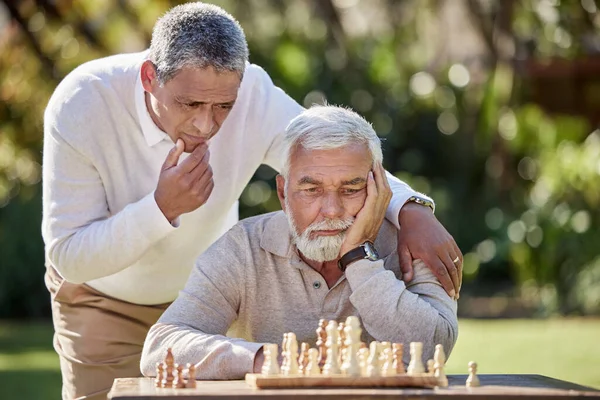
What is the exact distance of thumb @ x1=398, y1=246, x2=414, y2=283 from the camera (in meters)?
4.01

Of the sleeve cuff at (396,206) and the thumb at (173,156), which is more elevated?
the thumb at (173,156)

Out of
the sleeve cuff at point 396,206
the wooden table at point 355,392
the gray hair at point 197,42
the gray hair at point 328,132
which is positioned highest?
the gray hair at point 197,42

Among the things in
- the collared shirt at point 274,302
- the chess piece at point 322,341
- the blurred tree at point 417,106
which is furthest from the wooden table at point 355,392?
the blurred tree at point 417,106

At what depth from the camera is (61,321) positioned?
4.81 m

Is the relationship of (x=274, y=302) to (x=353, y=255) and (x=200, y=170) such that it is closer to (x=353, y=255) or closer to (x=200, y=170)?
(x=353, y=255)

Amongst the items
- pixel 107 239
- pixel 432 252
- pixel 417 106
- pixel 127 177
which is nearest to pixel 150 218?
pixel 107 239

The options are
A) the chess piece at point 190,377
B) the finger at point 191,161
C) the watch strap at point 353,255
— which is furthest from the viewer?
the finger at point 191,161

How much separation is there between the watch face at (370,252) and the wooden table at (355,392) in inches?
30.6

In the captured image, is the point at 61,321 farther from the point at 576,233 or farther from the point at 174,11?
the point at 576,233

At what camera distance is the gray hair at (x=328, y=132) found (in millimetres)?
3957

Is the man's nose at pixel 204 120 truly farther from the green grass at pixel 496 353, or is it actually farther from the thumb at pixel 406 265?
the green grass at pixel 496 353

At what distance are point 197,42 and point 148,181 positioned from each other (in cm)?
80

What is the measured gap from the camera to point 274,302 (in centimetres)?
Answer: 406

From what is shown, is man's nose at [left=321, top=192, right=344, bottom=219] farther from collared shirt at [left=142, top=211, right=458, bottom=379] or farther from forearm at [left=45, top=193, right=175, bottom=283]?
forearm at [left=45, top=193, right=175, bottom=283]
